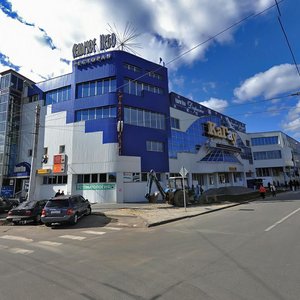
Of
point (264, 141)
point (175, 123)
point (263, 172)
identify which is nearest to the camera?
point (175, 123)

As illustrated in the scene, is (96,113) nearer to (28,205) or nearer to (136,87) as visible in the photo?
(136,87)

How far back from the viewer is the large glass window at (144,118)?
98.7 ft

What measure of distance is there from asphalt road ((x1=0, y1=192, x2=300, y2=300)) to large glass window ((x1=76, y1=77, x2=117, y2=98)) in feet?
76.0

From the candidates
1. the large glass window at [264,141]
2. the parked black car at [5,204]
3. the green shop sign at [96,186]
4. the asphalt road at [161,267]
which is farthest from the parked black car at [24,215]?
the large glass window at [264,141]

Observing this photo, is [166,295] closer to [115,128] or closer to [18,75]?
[115,128]

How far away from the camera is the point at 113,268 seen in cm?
609

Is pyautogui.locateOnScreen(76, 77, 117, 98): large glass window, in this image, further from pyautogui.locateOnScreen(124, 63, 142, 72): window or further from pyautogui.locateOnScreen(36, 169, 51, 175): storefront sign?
pyautogui.locateOnScreen(36, 169, 51, 175): storefront sign

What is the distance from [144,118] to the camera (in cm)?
3155

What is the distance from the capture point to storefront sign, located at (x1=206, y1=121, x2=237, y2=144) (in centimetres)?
4559

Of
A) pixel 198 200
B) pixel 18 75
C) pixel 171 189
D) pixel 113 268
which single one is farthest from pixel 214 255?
pixel 18 75

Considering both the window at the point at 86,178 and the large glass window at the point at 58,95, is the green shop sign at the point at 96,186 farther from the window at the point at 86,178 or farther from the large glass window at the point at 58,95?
the large glass window at the point at 58,95

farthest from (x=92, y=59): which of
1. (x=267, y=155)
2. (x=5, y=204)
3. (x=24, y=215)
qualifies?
(x=267, y=155)

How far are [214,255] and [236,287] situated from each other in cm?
224

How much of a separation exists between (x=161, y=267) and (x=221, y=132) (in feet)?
151
